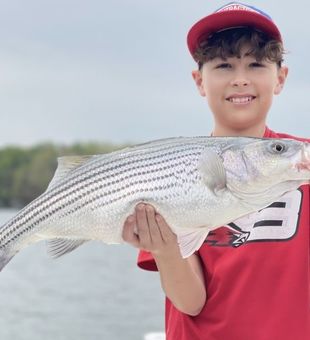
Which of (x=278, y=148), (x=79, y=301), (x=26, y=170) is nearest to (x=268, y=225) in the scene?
(x=278, y=148)

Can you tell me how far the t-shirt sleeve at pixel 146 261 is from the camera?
379 centimetres

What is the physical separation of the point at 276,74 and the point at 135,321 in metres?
16.0

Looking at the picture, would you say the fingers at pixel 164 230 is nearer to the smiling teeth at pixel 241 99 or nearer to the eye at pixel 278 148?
the eye at pixel 278 148

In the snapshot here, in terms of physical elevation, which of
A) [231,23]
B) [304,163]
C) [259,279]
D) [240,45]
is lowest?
[259,279]

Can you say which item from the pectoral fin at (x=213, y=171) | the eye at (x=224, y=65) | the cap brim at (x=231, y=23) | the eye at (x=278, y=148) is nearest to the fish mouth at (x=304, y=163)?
the eye at (x=278, y=148)

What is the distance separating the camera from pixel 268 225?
353 cm

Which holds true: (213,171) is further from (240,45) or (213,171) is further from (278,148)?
(240,45)

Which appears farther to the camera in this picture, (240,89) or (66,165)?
(240,89)

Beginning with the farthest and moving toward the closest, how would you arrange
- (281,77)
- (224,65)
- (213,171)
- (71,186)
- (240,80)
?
1. (281,77)
2. (224,65)
3. (240,80)
4. (71,186)
5. (213,171)

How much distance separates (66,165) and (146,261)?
795 millimetres

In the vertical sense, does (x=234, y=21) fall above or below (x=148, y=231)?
above

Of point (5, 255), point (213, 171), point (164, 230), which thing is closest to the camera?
point (213, 171)

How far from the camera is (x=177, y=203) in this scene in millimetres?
3090

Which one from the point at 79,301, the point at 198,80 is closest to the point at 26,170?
the point at 79,301
